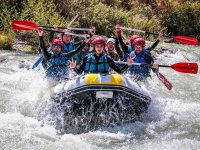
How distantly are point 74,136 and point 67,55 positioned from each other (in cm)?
197

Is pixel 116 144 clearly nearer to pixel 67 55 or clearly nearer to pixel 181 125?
pixel 181 125

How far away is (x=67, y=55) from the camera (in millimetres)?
7590

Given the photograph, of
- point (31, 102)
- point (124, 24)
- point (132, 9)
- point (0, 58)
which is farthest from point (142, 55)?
point (132, 9)

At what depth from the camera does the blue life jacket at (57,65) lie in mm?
7523

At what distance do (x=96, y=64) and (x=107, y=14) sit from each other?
867 cm

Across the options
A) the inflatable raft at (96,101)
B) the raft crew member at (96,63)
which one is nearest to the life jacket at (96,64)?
the raft crew member at (96,63)

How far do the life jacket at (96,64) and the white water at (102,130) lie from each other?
0.89m

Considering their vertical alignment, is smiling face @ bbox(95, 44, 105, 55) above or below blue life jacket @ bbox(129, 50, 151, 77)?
above

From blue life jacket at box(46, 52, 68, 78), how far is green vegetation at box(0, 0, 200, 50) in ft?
16.3

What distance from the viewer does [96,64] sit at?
6.72 meters

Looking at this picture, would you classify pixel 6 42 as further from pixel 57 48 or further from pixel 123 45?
pixel 57 48

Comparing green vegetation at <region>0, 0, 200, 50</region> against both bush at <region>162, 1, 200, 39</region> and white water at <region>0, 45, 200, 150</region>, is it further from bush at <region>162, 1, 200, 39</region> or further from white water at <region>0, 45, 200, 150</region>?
white water at <region>0, 45, 200, 150</region>

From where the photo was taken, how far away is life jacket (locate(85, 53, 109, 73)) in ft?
22.0

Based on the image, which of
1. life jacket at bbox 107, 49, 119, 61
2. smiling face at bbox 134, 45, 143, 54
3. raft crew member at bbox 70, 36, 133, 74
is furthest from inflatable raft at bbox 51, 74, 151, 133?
life jacket at bbox 107, 49, 119, 61
